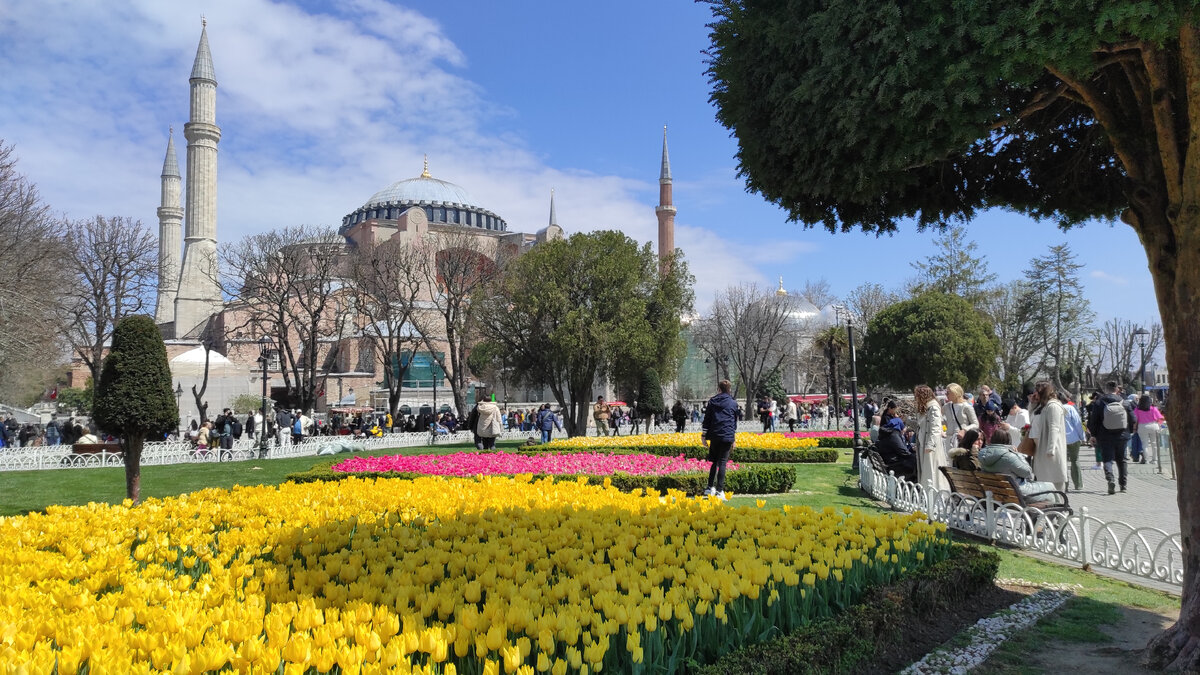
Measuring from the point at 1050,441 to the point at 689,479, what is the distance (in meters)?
4.12

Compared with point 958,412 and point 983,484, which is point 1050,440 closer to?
point 983,484

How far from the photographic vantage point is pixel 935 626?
4.34 m

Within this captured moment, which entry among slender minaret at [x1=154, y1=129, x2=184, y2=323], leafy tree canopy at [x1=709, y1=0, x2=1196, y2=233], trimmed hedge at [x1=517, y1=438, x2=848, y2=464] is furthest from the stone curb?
slender minaret at [x1=154, y1=129, x2=184, y2=323]

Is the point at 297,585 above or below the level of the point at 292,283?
below

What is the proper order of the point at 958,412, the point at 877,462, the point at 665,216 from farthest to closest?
1. the point at 665,216
2. the point at 877,462
3. the point at 958,412

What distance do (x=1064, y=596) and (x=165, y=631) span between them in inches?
205

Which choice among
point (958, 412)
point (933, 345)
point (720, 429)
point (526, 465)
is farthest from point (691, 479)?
point (933, 345)

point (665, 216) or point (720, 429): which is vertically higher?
point (665, 216)

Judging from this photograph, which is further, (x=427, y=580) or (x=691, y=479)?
(x=691, y=479)

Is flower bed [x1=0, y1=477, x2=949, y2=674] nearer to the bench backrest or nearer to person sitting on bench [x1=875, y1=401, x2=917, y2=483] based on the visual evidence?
the bench backrest

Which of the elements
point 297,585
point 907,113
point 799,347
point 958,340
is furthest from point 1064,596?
point 799,347

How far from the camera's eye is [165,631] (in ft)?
8.23

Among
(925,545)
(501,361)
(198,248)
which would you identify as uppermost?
(198,248)

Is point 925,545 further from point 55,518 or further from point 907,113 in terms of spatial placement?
point 55,518
